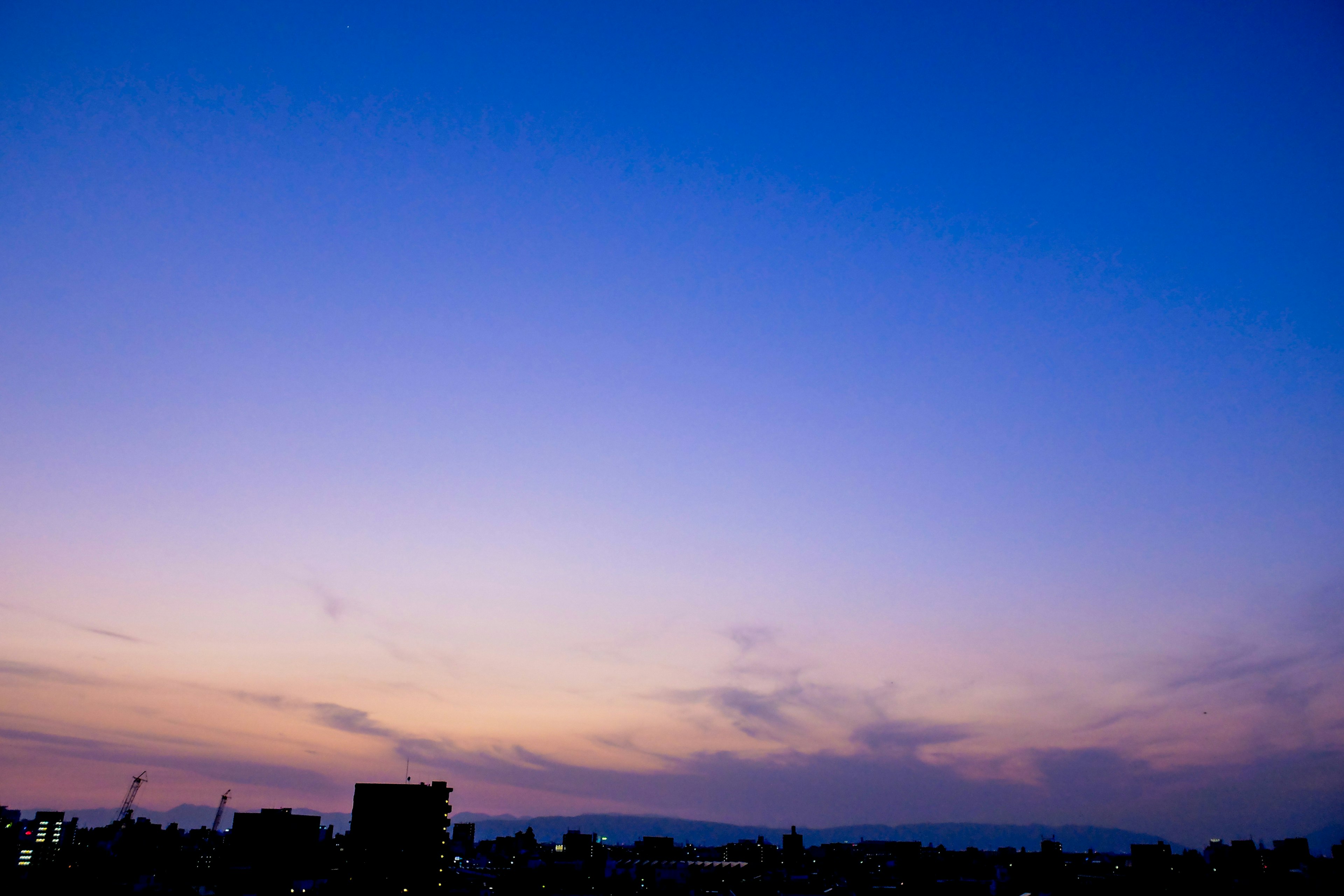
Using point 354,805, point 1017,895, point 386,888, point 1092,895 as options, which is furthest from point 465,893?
point 1092,895

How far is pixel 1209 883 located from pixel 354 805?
654ft

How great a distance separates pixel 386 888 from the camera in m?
193

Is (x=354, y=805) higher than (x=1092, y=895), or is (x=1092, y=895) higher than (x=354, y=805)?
(x=354, y=805)

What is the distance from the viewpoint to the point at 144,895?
651 feet

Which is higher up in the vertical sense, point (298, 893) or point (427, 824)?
point (427, 824)

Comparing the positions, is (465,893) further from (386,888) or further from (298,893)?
(298,893)

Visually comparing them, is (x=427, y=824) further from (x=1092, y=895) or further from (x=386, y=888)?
(x=1092, y=895)

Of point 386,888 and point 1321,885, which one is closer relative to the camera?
point 1321,885

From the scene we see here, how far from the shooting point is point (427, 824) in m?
200

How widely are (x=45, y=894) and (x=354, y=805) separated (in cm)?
6849

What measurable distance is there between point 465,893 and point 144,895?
7564 centimetres

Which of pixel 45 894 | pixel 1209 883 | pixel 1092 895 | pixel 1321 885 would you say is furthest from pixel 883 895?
pixel 45 894

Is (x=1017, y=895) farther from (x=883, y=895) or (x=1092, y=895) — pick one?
(x=883, y=895)

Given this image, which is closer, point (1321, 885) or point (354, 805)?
point (1321, 885)
